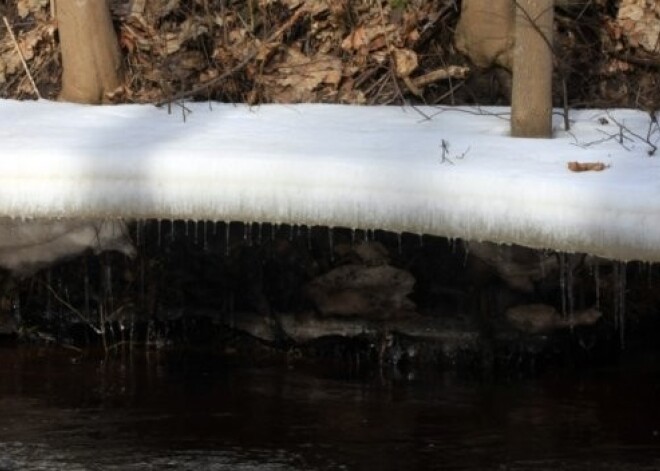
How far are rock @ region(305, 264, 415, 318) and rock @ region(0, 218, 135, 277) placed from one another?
1.33 meters

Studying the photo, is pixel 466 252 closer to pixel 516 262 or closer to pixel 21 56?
pixel 516 262

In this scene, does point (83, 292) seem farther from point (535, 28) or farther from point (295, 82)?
point (535, 28)

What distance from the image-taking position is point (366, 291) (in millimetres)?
8273

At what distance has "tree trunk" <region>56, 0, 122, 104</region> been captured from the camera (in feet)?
30.8

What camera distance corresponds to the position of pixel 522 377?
797cm

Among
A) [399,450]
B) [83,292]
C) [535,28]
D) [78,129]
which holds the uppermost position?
[535,28]

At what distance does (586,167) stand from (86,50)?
4.18 metres

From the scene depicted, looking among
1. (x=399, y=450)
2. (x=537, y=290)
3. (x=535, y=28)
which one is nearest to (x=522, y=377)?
(x=537, y=290)

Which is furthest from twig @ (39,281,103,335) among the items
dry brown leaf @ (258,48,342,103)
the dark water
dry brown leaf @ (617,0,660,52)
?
dry brown leaf @ (617,0,660,52)

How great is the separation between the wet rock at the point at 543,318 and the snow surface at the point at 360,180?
1.08m

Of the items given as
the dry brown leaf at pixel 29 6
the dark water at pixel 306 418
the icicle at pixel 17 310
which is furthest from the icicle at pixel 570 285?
the dry brown leaf at pixel 29 6

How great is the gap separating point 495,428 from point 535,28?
242 cm

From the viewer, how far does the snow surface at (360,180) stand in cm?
645

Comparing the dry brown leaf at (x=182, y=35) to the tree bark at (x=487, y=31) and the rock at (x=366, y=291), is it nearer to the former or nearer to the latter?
the tree bark at (x=487, y=31)
